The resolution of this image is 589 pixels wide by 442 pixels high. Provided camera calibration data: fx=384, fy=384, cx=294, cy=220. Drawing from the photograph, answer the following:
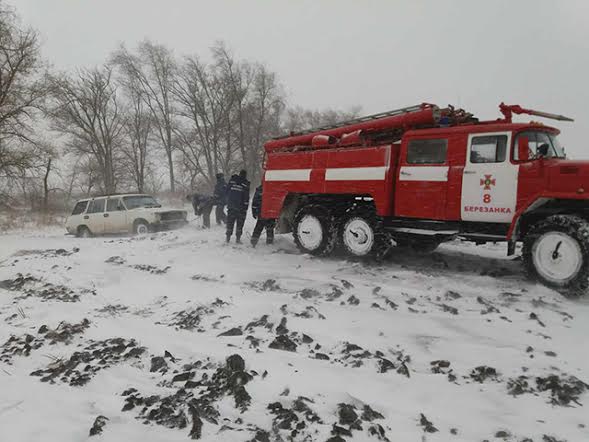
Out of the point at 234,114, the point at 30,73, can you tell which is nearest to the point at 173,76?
the point at 234,114

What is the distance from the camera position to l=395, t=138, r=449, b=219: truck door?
6.82 metres

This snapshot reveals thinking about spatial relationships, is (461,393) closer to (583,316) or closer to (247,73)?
(583,316)

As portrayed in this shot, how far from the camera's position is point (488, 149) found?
639 centimetres

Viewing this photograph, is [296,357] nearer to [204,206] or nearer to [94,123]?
[204,206]

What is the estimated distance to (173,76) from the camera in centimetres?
3934

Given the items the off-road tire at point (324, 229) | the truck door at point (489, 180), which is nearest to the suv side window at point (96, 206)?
the off-road tire at point (324, 229)

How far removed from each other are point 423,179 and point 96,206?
1378 centimetres

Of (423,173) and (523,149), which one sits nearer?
(523,149)

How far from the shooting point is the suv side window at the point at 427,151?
22.4ft

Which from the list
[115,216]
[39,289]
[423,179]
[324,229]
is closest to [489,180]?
[423,179]

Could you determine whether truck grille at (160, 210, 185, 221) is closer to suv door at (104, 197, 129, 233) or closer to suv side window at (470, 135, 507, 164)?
suv door at (104, 197, 129, 233)

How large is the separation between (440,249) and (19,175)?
21150 millimetres

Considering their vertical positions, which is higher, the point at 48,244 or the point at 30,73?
the point at 30,73

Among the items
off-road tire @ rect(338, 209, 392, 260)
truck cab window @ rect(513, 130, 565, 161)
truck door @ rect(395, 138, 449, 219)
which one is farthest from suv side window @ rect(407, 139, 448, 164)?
off-road tire @ rect(338, 209, 392, 260)
